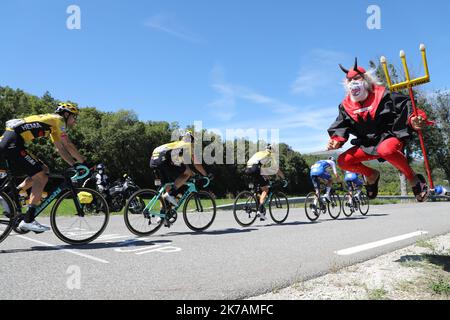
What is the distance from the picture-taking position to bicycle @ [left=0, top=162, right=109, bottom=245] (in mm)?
5371

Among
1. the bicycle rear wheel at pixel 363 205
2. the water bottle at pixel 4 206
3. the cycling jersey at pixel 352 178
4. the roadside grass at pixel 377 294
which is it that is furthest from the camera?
the bicycle rear wheel at pixel 363 205

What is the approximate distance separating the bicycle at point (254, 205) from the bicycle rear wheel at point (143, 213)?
2371mm

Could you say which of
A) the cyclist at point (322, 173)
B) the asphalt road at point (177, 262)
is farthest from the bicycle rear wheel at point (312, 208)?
the asphalt road at point (177, 262)

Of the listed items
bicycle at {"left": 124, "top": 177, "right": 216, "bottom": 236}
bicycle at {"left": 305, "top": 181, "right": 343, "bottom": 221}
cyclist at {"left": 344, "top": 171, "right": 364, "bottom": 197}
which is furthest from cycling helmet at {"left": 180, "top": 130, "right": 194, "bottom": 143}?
cyclist at {"left": 344, "top": 171, "right": 364, "bottom": 197}

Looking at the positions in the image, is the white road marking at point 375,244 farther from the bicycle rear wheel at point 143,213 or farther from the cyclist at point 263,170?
the bicycle rear wheel at point 143,213

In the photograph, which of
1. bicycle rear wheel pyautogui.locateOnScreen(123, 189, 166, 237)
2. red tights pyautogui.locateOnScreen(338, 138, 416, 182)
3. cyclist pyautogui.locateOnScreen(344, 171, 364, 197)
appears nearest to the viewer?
red tights pyautogui.locateOnScreen(338, 138, 416, 182)

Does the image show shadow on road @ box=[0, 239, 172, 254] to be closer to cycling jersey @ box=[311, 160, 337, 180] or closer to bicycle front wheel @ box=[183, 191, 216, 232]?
bicycle front wheel @ box=[183, 191, 216, 232]

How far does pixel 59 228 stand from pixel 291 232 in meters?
4.64

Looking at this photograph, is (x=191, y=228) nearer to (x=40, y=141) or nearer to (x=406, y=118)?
(x=406, y=118)

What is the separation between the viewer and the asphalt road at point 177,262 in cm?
336

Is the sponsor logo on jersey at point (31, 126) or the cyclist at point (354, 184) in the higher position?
the sponsor logo on jersey at point (31, 126)

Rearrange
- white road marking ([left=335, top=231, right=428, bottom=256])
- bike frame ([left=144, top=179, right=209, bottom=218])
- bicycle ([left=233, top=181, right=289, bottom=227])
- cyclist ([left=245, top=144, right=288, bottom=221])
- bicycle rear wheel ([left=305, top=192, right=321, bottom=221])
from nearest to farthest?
1. white road marking ([left=335, top=231, right=428, bottom=256])
2. bike frame ([left=144, top=179, right=209, bottom=218])
3. bicycle ([left=233, top=181, right=289, bottom=227])
4. cyclist ([left=245, top=144, right=288, bottom=221])
5. bicycle rear wheel ([left=305, top=192, right=321, bottom=221])

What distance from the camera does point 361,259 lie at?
488 centimetres
